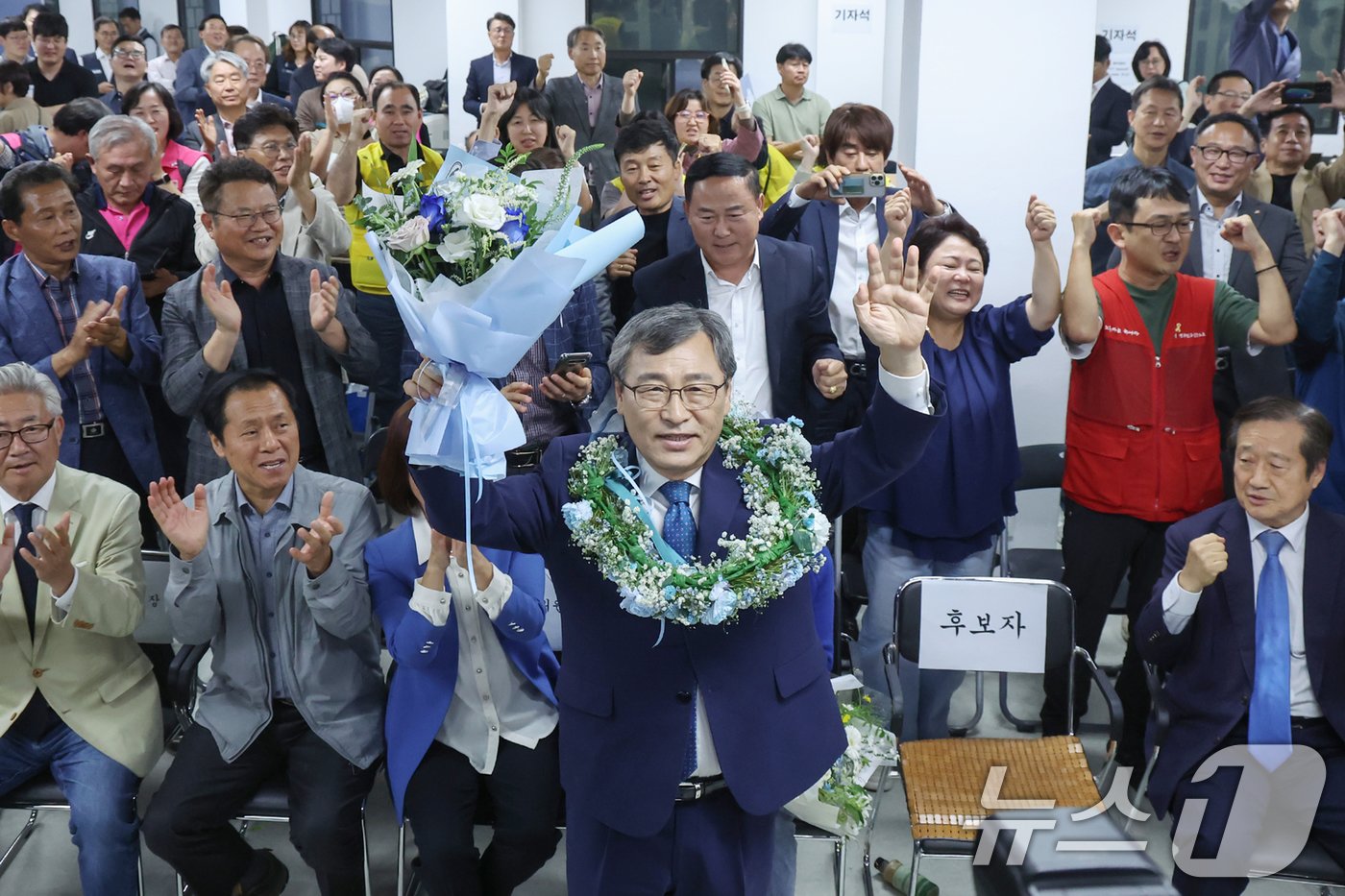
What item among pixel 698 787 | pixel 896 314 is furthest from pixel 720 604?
pixel 896 314

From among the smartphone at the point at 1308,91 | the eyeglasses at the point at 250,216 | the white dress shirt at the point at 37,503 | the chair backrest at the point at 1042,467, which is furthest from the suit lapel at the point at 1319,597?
the white dress shirt at the point at 37,503

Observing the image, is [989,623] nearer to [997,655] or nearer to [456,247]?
[997,655]

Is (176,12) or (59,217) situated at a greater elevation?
(176,12)

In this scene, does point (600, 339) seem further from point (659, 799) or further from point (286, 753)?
point (659, 799)

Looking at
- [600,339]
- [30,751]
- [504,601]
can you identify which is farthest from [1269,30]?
[30,751]

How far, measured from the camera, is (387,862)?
3576 mm

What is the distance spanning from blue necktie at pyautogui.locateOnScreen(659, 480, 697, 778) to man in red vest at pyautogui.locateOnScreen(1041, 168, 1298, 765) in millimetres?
1803

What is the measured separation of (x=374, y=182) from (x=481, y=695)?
63.8 inches

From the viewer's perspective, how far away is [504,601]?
116 inches

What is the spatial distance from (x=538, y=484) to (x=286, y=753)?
1.38 meters

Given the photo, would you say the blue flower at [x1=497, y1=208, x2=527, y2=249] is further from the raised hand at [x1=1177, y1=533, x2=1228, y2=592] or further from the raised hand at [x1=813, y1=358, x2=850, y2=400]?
the raised hand at [x1=1177, y1=533, x2=1228, y2=592]

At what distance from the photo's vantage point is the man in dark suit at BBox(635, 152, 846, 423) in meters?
3.84

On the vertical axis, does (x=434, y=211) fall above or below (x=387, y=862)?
above

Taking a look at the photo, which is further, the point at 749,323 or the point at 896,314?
the point at 749,323
